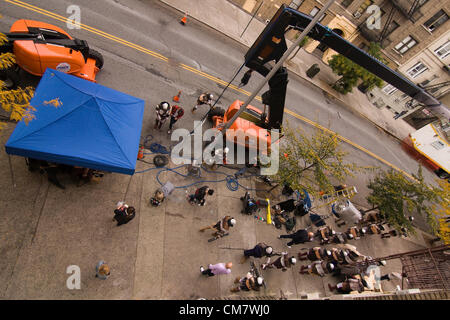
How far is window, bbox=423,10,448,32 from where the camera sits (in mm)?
21959

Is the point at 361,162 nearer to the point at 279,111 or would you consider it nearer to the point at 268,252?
the point at 279,111

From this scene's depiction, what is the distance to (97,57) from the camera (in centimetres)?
1147

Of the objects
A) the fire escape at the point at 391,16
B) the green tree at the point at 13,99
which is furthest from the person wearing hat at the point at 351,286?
the fire escape at the point at 391,16

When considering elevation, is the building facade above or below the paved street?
above

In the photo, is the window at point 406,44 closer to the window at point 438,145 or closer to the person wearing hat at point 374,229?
the window at point 438,145

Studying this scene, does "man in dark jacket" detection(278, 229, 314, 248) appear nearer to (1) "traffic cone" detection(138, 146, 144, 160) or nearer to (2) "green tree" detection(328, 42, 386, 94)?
(1) "traffic cone" detection(138, 146, 144, 160)

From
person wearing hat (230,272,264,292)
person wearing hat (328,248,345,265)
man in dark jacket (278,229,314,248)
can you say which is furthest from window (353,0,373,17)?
person wearing hat (230,272,264,292)

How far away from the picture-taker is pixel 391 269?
46.7 feet

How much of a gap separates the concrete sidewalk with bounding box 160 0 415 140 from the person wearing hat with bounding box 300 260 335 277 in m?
16.5

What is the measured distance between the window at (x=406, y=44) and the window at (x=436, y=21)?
145 cm

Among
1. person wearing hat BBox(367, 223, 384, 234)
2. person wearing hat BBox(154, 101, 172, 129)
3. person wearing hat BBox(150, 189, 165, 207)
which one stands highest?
person wearing hat BBox(154, 101, 172, 129)

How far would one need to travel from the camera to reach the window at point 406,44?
2412 centimetres

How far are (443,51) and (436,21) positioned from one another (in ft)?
9.68
